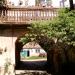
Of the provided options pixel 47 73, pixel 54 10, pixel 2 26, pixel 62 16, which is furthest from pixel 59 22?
pixel 47 73

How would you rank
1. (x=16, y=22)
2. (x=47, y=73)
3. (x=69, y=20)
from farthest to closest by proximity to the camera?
1. (x=47, y=73)
2. (x=16, y=22)
3. (x=69, y=20)

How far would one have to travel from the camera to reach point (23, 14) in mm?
18109

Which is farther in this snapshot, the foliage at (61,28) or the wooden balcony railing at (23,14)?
the wooden balcony railing at (23,14)

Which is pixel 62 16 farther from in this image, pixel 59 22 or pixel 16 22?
pixel 16 22

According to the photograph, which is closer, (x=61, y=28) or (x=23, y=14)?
(x=61, y=28)

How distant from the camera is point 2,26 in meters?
18.3

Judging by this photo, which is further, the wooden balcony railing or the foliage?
the wooden balcony railing

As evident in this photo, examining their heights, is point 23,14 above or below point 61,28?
above

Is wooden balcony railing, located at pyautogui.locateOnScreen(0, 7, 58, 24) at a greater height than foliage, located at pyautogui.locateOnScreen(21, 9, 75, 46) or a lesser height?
greater

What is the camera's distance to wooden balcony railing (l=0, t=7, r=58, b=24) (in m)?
18.1

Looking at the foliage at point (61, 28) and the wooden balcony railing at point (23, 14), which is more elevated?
the wooden balcony railing at point (23, 14)

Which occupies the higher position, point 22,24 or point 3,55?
point 22,24

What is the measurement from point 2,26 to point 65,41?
4810 millimetres

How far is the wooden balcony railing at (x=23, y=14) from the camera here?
18.1 m
